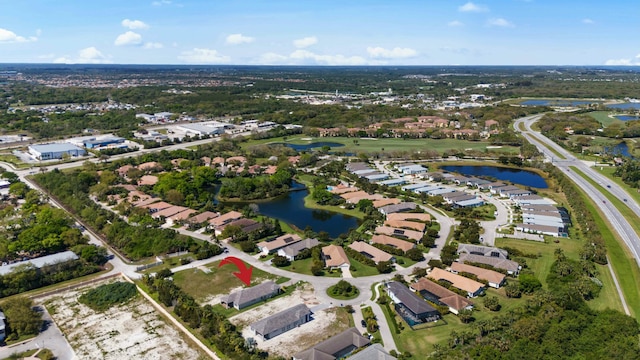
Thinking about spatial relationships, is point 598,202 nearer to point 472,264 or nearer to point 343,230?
point 472,264

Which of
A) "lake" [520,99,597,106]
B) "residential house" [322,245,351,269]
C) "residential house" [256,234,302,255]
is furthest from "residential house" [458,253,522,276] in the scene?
"lake" [520,99,597,106]

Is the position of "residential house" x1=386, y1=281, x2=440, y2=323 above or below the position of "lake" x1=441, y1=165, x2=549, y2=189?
above

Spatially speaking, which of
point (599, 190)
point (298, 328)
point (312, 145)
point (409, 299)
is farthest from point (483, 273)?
point (312, 145)

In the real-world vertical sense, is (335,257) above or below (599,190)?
below

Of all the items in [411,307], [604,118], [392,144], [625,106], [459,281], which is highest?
[625,106]

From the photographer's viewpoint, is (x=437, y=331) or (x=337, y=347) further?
(x=437, y=331)

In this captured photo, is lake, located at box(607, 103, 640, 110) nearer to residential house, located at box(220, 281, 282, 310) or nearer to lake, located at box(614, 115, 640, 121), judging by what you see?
lake, located at box(614, 115, 640, 121)

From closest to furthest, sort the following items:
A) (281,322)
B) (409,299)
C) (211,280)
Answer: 1. (281,322)
2. (409,299)
3. (211,280)

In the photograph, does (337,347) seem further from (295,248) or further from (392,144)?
(392,144)
